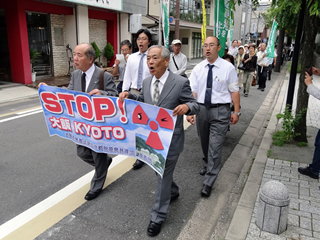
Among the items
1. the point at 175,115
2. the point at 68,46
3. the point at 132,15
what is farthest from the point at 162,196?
the point at 132,15

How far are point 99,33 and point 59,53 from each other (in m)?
3.31

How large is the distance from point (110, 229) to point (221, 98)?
6.91 feet

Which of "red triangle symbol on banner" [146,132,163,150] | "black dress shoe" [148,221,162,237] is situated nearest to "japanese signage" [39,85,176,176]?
"red triangle symbol on banner" [146,132,163,150]

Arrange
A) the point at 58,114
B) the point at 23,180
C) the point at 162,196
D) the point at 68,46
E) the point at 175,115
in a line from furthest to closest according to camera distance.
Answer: the point at 68,46 < the point at 23,180 < the point at 58,114 < the point at 162,196 < the point at 175,115

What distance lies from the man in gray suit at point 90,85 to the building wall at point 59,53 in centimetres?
1179

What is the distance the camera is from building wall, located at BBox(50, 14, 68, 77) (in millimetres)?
13943

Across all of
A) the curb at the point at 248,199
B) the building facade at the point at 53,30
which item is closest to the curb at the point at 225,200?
the curb at the point at 248,199

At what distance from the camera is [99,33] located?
16.9m

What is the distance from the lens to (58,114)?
3.52m

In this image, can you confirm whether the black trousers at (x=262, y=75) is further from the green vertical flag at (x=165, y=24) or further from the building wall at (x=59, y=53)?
the building wall at (x=59, y=53)

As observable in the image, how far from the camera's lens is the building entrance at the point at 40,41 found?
509 inches

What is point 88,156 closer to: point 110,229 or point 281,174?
point 110,229

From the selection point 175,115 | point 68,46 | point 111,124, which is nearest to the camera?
point 175,115

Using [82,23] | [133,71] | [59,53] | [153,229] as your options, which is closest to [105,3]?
[82,23]
